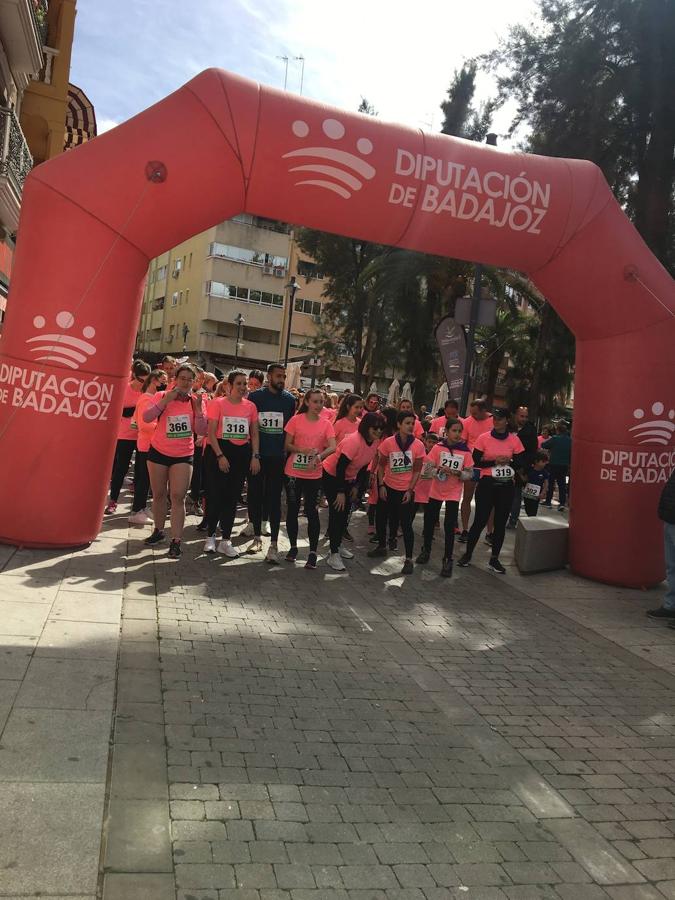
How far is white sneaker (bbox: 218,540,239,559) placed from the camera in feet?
27.7

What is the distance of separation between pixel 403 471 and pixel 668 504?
273 centimetres

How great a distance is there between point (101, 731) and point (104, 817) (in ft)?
2.53

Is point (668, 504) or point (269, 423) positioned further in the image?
point (269, 423)

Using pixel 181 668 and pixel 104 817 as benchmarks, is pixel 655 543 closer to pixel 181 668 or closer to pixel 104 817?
pixel 181 668

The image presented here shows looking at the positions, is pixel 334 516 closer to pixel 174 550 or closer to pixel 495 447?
pixel 174 550

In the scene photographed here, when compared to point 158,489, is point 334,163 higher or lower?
higher

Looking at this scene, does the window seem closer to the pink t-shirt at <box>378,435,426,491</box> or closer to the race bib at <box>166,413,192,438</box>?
the pink t-shirt at <box>378,435,426,491</box>

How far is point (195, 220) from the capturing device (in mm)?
7652

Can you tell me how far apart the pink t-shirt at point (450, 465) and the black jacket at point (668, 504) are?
2.15 metres

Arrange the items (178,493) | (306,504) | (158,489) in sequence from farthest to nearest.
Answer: (306,504) → (158,489) → (178,493)

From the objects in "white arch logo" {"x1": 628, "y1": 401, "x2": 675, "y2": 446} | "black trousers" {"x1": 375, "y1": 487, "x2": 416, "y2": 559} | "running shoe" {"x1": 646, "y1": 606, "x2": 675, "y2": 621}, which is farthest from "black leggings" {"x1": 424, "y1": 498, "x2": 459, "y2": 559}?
"running shoe" {"x1": 646, "y1": 606, "x2": 675, "y2": 621}

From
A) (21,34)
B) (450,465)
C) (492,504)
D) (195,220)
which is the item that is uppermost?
(21,34)

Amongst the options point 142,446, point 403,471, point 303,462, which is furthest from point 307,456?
point 142,446

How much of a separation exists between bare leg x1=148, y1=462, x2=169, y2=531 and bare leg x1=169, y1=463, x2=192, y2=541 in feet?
0.52
